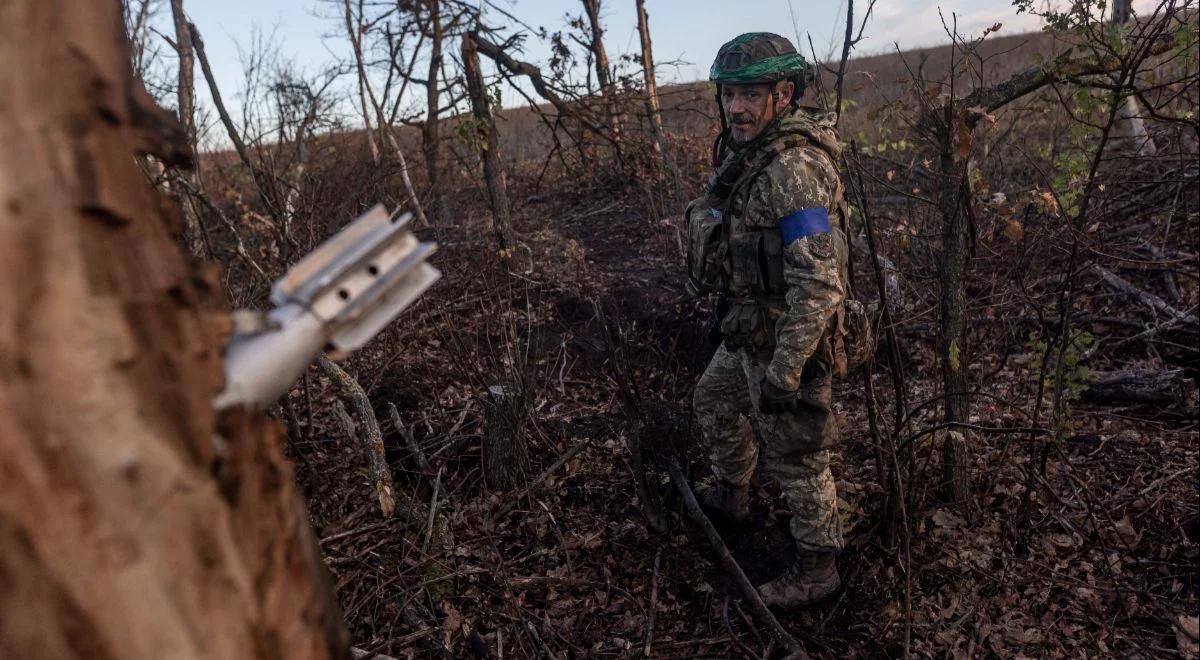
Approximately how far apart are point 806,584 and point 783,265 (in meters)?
1.39

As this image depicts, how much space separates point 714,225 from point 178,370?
8.84ft

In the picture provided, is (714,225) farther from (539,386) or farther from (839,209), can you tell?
(539,386)

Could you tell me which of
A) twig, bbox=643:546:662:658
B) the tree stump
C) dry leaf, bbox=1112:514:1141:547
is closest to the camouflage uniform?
twig, bbox=643:546:662:658

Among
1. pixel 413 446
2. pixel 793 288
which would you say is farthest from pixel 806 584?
pixel 413 446

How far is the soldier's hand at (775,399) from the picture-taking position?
10.1ft

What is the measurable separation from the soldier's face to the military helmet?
40mm

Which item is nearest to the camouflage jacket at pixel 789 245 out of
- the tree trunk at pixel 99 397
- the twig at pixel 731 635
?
the twig at pixel 731 635

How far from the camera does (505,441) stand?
3.89 m

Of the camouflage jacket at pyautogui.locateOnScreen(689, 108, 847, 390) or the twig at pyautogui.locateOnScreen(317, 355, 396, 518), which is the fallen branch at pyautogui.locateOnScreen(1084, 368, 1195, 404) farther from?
the twig at pyautogui.locateOnScreen(317, 355, 396, 518)

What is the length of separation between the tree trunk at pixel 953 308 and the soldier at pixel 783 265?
1.67 ft

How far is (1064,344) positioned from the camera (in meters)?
3.11

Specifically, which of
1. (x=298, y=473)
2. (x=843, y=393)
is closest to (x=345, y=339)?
(x=298, y=473)

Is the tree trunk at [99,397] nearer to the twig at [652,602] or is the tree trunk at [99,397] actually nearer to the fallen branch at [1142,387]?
the twig at [652,602]

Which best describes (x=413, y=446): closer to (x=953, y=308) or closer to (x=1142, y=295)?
A: (x=953, y=308)
